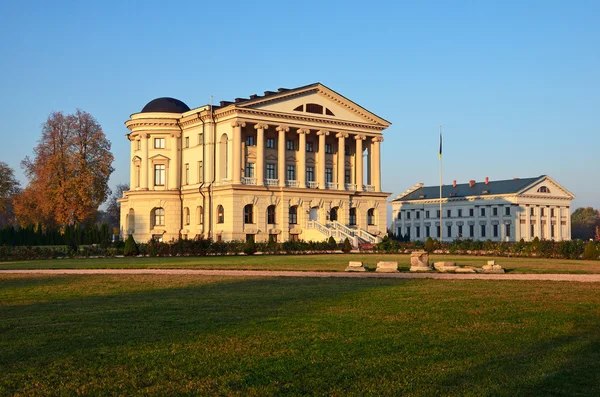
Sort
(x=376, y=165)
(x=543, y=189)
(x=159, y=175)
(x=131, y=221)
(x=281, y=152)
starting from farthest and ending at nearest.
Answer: (x=543, y=189), (x=376, y=165), (x=159, y=175), (x=131, y=221), (x=281, y=152)

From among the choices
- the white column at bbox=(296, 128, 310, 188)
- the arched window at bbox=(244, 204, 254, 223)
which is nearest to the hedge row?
the arched window at bbox=(244, 204, 254, 223)

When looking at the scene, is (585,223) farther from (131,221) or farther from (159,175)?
(131,221)

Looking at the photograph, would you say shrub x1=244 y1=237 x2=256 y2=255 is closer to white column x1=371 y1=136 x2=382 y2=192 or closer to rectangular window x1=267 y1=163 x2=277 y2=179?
rectangular window x1=267 y1=163 x2=277 y2=179

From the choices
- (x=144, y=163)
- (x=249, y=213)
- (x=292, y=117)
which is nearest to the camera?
(x=249, y=213)

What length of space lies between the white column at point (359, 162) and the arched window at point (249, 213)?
14350 millimetres

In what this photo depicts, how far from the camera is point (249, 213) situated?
75.4 m

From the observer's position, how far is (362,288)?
24.1 metres

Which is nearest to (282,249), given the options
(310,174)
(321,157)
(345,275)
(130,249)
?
(130,249)

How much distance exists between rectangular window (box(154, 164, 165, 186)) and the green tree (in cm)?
12273

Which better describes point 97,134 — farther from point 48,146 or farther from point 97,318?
point 97,318

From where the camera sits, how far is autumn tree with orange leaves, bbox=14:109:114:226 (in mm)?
78000

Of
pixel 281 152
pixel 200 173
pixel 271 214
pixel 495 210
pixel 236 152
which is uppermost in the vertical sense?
pixel 281 152

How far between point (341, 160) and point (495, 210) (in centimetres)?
5653

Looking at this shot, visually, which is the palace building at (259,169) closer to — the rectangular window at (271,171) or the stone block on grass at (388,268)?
the rectangular window at (271,171)
